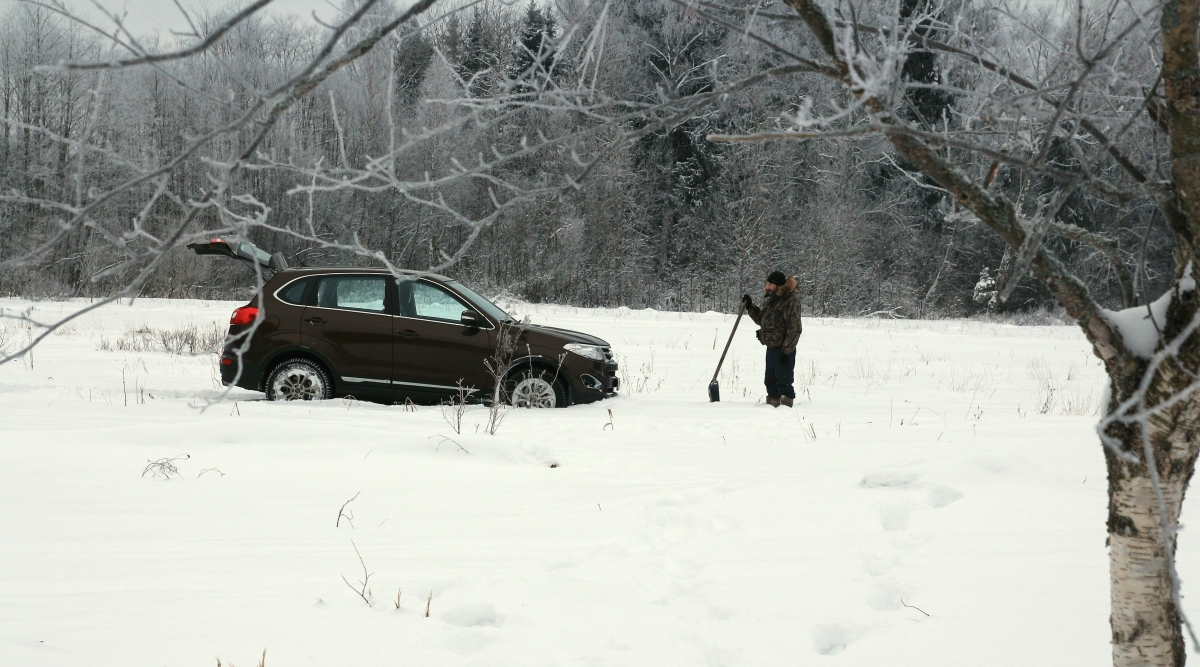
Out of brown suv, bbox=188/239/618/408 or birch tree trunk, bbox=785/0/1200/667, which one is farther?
brown suv, bbox=188/239/618/408

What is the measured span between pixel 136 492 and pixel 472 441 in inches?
90.5

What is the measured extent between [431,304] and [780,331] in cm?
400

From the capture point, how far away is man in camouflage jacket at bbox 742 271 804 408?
935 centimetres

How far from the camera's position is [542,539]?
4.33 meters

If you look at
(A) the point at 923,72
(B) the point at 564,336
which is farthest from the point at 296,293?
(A) the point at 923,72

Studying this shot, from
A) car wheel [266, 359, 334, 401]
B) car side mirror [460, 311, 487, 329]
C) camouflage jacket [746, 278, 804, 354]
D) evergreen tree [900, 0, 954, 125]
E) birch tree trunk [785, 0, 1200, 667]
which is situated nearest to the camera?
birch tree trunk [785, 0, 1200, 667]

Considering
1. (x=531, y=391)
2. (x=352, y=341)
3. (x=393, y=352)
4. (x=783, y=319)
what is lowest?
(x=531, y=391)

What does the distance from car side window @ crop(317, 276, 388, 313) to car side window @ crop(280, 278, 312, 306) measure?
0.14 m

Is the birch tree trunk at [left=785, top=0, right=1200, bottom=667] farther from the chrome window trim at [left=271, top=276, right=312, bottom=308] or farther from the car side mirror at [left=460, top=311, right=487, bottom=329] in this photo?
the chrome window trim at [left=271, top=276, right=312, bottom=308]

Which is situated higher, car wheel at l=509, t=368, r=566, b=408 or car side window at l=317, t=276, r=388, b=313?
car side window at l=317, t=276, r=388, b=313

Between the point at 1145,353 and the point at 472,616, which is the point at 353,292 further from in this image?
the point at 1145,353

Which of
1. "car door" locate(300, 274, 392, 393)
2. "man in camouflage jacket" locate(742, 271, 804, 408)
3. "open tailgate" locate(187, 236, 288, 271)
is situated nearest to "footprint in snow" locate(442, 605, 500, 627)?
"open tailgate" locate(187, 236, 288, 271)

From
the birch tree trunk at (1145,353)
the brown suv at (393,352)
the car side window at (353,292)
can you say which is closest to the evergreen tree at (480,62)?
the birch tree trunk at (1145,353)

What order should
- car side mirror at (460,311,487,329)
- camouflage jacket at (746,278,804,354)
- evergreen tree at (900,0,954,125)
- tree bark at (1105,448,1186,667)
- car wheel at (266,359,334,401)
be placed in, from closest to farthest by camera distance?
1. tree bark at (1105,448,1186,667)
2. evergreen tree at (900,0,954,125)
3. car wheel at (266,359,334,401)
4. car side mirror at (460,311,487,329)
5. camouflage jacket at (746,278,804,354)
